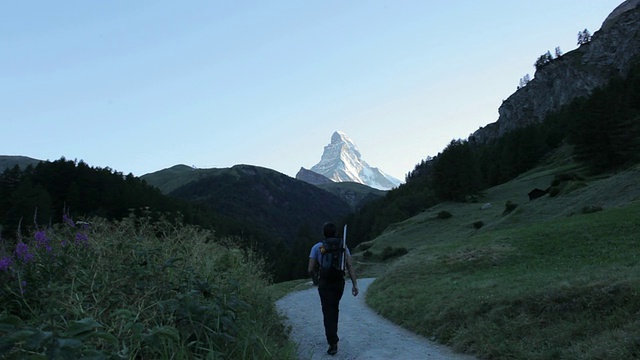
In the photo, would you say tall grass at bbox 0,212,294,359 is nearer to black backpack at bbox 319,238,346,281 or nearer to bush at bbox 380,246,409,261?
black backpack at bbox 319,238,346,281

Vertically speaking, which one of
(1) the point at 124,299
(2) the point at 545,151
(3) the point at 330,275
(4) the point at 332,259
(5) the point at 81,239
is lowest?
(3) the point at 330,275

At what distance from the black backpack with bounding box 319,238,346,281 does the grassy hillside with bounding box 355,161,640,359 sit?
3420 mm

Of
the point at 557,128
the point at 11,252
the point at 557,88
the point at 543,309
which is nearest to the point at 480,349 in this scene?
the point at 543,309

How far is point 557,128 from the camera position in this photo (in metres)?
109

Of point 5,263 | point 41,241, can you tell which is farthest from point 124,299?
point 41,241

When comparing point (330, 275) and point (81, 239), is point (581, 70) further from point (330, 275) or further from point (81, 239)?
point (81, 239)

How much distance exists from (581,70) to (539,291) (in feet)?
590

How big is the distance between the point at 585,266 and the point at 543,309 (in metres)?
5.83

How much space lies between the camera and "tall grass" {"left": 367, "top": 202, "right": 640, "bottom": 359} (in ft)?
26.7

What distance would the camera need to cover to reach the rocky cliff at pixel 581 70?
145m

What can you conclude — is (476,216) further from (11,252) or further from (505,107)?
(505,107)

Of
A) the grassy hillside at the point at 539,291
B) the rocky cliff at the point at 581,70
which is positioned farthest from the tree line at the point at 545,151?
the rocky cliff at the point at 581,70

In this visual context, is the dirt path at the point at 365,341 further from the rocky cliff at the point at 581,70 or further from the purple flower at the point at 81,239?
the rocky cliff at the point at 581,70

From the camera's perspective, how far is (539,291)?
35.3ft
